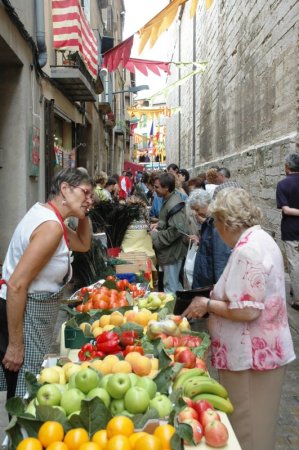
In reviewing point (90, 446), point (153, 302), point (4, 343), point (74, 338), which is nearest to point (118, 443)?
point (90, 446)

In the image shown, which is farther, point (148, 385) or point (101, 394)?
point (148, 385)

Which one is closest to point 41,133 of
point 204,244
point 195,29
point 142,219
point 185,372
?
point 142,219

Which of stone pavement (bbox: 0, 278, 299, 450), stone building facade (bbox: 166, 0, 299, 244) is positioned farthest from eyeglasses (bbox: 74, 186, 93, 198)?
stone building facade (bbox: 166, 0, 299, 244)

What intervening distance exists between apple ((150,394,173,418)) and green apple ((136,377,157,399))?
0.19 ft

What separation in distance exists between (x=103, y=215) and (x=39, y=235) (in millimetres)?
3891

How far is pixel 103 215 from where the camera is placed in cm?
662

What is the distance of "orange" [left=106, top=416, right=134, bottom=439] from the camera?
1982mm

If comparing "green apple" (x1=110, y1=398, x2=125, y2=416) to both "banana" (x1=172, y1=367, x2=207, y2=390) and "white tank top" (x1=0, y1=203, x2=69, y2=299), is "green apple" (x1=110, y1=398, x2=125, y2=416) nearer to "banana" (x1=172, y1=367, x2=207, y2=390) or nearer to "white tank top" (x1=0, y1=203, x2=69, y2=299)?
"banana" (x1=172, y1=367, x2=207, y2=390)

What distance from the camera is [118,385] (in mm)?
2242

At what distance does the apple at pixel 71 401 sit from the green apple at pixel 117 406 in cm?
13

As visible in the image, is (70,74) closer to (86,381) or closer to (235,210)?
(235,210)

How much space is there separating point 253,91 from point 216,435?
10453 millimetres

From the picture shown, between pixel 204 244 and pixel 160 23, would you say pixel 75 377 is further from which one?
pixel 160 23

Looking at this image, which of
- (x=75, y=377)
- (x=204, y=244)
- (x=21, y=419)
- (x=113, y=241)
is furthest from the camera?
(x=113, y=241)
